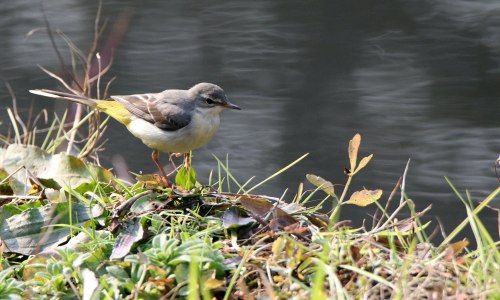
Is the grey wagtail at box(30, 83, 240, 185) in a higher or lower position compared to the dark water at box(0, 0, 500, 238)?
higher

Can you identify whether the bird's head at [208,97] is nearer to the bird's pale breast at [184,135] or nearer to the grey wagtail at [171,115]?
the grey wagtail at [171,115]

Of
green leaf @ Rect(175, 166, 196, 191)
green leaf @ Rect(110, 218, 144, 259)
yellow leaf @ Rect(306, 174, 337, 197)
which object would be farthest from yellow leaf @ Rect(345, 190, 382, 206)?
green leaf @ Rect(110, 218, 144, 259)

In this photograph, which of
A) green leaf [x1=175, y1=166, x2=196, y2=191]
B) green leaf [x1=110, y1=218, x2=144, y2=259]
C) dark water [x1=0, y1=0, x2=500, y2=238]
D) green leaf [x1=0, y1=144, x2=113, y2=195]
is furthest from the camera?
A: dark water [x1=0, y1=0, x2=500, y2=238]

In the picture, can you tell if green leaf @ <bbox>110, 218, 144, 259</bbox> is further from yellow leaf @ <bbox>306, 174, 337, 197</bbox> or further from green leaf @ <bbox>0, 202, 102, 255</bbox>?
yellow leaf @ <bbox>306, 174, 337, 197</bbox>

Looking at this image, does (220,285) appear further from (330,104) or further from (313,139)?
(330,104)

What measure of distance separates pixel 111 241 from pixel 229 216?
0.50 meters

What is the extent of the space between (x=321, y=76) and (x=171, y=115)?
3757mm

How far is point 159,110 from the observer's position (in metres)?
4.92

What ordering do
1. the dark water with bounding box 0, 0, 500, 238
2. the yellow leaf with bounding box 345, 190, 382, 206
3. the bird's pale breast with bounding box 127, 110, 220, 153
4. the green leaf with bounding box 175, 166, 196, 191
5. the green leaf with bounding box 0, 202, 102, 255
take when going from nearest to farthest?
the green leaf with bounding box 0, 202, 102, 255 < the yellow leaf with bounding box 345, 190, 382, 206 < the green leaf with bounding box 175, 166, 196, 191 < the bird's pale breast with bounding box 127, 110, 220, 153 < the dark water with bounding box 0, 0, 500, 238

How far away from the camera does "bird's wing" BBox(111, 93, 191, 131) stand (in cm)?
479

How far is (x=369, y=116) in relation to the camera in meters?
7.68

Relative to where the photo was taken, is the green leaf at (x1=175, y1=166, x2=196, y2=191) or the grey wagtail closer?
the green leaf at (x1=175, y1=166, x2=196, y2=191)

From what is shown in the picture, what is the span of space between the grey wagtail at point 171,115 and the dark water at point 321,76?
179 cm

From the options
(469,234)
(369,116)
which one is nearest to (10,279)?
(469,234)
